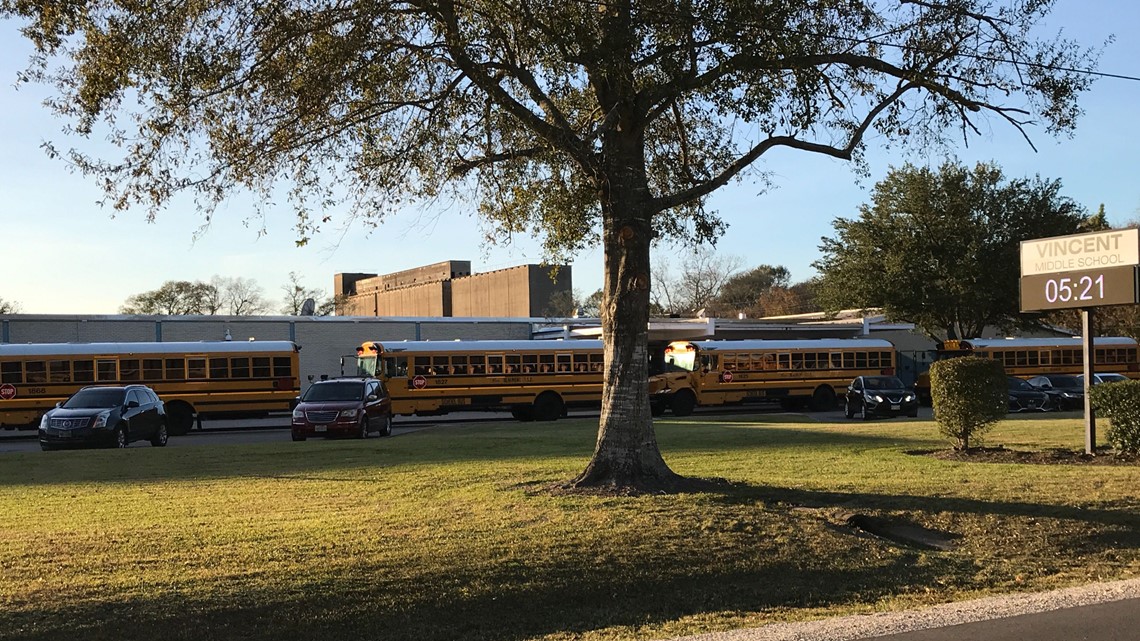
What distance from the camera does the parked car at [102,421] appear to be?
22781 mm

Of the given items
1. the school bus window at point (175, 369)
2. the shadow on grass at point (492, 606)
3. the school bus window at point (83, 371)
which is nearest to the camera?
the shadow on grass at point (492, 606)

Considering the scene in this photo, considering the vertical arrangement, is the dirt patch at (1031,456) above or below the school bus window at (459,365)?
below

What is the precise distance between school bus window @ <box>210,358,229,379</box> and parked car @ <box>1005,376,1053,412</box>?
27.4 metres

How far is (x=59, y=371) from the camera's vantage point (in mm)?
32031

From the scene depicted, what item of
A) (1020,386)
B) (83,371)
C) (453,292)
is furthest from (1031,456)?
(453,292)

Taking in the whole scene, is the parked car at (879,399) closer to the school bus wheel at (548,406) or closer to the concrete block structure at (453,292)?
the school bus wheel at (548,406)

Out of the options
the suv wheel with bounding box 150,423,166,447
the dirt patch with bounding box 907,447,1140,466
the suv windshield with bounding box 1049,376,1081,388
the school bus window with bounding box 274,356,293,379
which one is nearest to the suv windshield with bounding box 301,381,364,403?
the suv wheel with bounding box 150,423,166,447

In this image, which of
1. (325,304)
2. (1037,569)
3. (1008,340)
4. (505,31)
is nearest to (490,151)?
(505,31)

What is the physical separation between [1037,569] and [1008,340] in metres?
41.8

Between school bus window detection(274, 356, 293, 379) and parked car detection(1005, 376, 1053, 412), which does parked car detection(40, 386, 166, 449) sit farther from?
parked car detection(1005, 376, 1053, 412)

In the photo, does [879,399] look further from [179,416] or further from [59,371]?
[59,371]

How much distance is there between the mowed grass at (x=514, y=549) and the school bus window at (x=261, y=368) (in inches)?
722

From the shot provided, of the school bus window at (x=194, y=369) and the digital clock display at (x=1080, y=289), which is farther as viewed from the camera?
the school bus window at (x=194, y=369)

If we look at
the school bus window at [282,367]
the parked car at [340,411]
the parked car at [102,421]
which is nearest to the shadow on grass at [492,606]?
the parked car at [102,421]
